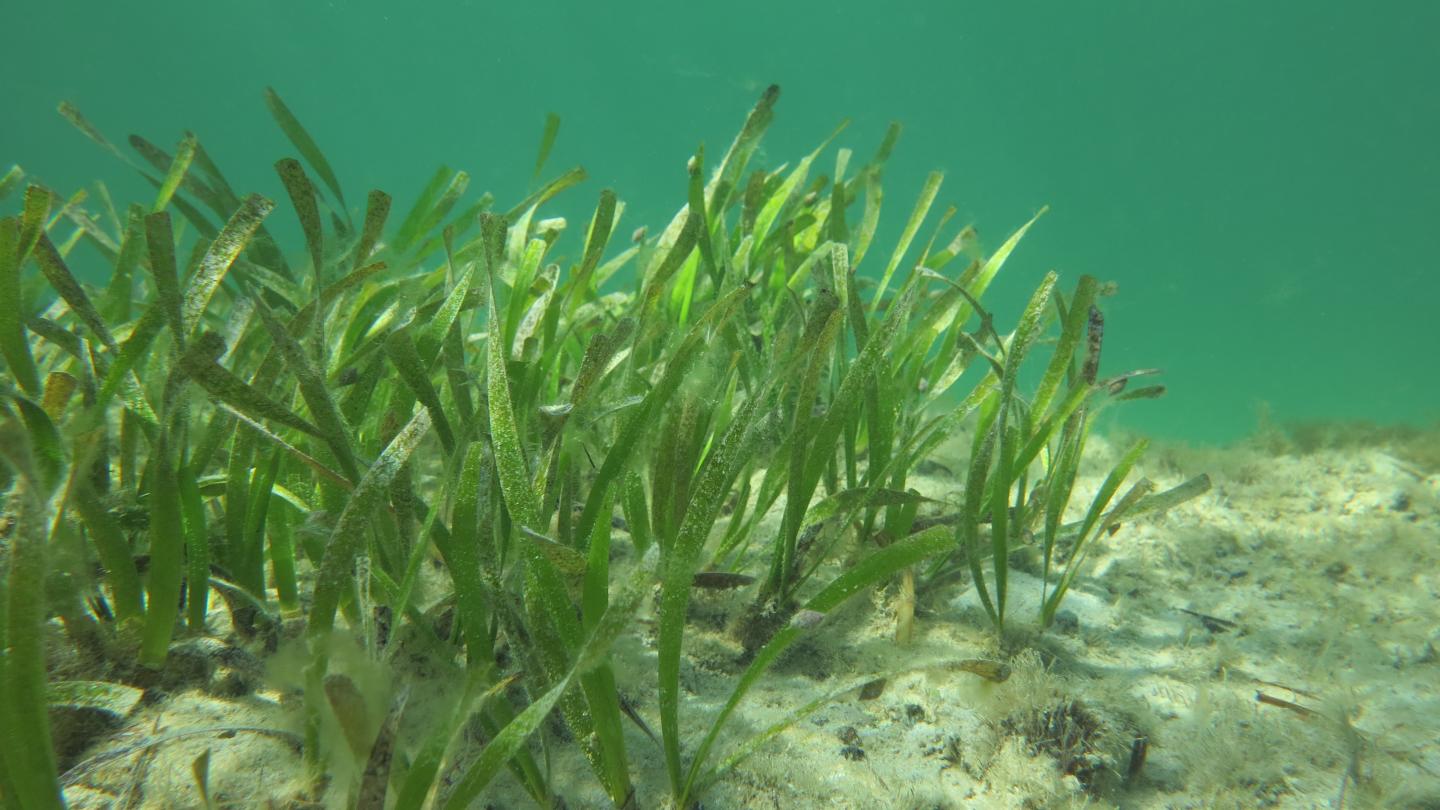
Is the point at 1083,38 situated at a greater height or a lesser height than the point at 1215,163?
greater

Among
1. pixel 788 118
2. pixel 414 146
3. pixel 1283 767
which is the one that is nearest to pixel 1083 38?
pixel 788 118

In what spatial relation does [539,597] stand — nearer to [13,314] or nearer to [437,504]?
[437,504]

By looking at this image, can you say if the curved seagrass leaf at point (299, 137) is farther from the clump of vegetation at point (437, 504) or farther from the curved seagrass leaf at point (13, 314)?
the curved seagrass leaf at point (13, 314)

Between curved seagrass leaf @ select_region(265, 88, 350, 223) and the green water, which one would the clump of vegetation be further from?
the green water

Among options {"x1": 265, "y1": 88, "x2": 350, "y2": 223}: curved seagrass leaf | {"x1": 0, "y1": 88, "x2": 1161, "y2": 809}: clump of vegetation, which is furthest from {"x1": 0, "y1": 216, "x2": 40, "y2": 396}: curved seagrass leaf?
{"x1": 265, "y1": 88, "x2": 350, "y2": 223}: curved seagrass leaf

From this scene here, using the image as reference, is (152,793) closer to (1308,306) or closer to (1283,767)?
(1283,767)

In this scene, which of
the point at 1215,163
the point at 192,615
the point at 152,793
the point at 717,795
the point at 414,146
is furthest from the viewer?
the point at 414,146

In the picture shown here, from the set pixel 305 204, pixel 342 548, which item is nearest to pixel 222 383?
pixel 342 548
